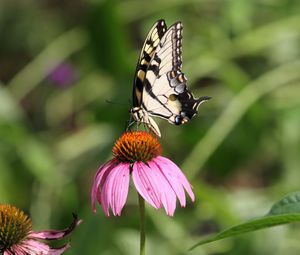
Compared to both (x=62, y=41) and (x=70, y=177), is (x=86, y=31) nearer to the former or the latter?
(x=62, y=41)

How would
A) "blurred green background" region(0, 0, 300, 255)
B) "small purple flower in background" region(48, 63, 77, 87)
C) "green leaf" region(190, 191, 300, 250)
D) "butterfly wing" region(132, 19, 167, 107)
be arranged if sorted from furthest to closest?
"small purple flower in background" region(48, 63, 77, 87) < "blurred green background" region(0, 0, 300, 255) < "butterfly wing" region(132, 19, 167, 107) < "green leaf" region(190, 191, 300, 250)

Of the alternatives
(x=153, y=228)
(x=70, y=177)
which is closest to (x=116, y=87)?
(x=70, y=177)

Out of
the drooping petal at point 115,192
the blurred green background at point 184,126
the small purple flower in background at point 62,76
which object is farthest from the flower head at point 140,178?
the small purple flower in background at point 62,76

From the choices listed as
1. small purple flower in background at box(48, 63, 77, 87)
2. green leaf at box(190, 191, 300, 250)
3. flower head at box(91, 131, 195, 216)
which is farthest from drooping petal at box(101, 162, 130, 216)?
small purple flower in background at box(48, 63, 77, 87)

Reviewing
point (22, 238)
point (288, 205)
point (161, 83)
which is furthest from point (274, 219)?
point (161, 83)

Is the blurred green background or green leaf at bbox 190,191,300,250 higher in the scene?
the blurred green background

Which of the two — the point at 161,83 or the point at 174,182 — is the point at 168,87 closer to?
the point at 161,83

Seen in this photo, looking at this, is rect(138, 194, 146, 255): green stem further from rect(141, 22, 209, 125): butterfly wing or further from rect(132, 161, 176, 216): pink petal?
rect(141, 22, 209, 125): butterfly wing
